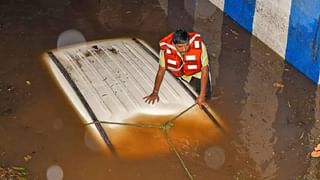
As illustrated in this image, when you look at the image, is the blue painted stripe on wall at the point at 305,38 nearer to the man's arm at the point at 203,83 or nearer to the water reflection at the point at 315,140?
the water reflection at the point at 315,140

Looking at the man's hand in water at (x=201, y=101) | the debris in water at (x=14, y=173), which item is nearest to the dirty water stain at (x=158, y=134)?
the man's hand in water at (x=201, y=101)

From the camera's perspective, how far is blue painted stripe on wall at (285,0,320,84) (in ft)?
20.4

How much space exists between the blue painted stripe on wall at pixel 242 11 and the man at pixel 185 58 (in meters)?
2.44

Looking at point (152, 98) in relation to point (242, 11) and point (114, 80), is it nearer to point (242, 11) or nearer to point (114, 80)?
point (114, 80)

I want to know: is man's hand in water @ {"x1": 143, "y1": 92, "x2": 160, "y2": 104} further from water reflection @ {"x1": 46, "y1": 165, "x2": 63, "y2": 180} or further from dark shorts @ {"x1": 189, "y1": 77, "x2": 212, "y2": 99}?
water reflection @ {"x1": 46, "y1": 165, "x2": 63, "y2": 180}

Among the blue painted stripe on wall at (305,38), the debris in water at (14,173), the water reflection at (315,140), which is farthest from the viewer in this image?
the blue painted stripe on wall at (305,38)

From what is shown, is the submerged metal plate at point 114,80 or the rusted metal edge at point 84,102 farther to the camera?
the submerged metal plate at point 114,80

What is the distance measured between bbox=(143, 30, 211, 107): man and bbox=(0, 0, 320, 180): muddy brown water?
469 mm

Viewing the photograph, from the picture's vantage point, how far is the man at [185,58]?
491 centimetres

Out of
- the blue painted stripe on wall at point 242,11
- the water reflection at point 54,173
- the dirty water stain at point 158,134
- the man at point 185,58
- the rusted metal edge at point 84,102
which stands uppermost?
the man at point 185,58

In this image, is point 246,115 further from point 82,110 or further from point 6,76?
point 6,76

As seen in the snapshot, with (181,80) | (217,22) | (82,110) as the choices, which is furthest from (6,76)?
(217,22)

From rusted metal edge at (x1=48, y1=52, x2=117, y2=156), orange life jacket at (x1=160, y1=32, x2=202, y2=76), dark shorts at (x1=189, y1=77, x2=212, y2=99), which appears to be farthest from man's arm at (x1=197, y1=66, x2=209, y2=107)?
rusted metal edge at (x1=48, y1=52, x2=117, y2=156)

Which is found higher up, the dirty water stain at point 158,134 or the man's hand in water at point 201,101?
the man's hand in water at point 201,101
